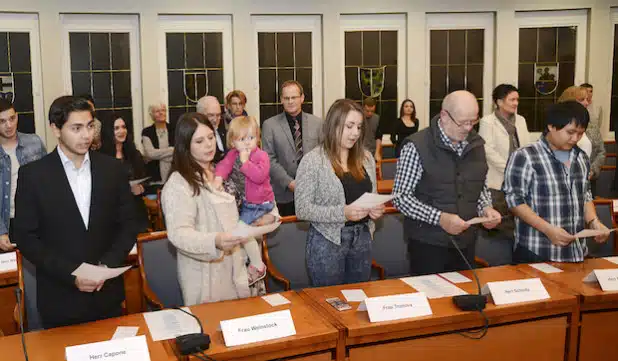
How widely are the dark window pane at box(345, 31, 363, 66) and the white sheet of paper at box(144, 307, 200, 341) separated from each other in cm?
592

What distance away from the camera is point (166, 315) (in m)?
2.36

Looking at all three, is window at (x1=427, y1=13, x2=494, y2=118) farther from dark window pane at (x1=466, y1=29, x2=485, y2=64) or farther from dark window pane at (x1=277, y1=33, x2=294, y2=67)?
dark window pane at (x1=277, y1=33, x2=294, y2=67)

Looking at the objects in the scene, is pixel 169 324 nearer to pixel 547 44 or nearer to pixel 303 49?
pixel 303 49

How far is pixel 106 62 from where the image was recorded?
284 inches

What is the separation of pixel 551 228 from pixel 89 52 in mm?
5886

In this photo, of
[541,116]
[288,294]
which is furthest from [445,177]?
[541,116]

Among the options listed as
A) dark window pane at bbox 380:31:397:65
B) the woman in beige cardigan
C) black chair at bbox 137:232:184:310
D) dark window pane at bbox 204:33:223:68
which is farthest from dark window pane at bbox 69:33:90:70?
the woman in beige cardigan

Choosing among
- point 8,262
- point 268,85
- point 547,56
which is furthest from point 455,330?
point 547,56

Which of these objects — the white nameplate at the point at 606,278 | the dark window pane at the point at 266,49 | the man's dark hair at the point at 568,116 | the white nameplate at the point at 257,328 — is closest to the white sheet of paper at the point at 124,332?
the white nameplate at the point at 257,328

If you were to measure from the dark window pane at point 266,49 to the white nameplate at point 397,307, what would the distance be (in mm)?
5689

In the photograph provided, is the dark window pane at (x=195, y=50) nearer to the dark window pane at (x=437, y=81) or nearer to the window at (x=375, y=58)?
the window at (x=375, y=58)

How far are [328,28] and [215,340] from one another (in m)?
6.07

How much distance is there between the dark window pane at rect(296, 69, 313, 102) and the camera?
307 inches

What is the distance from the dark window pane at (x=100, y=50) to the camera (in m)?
7.13
